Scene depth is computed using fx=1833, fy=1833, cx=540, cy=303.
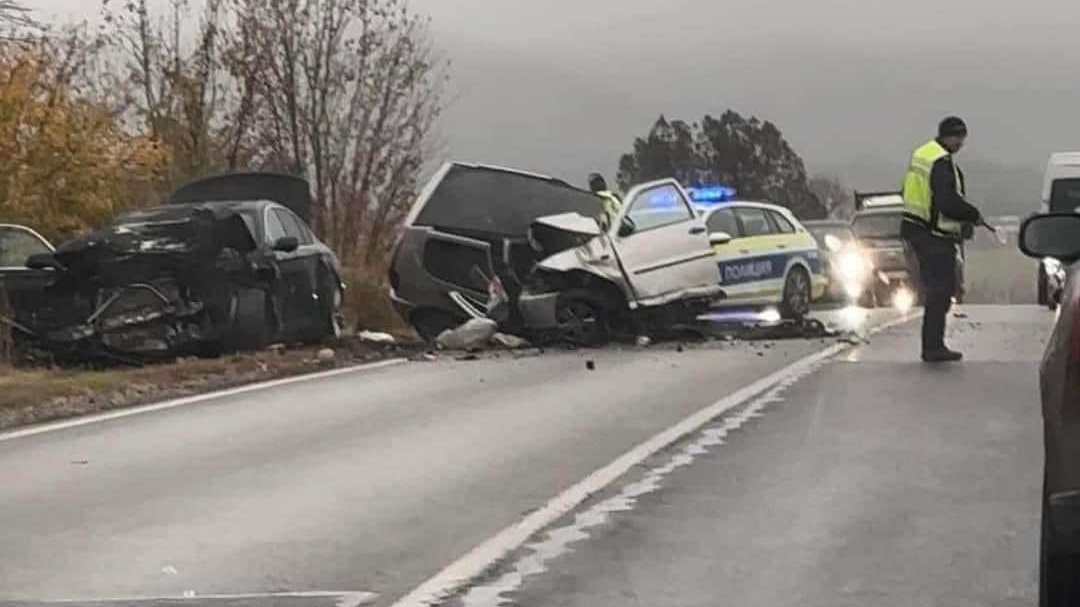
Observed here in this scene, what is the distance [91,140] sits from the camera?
2309cm

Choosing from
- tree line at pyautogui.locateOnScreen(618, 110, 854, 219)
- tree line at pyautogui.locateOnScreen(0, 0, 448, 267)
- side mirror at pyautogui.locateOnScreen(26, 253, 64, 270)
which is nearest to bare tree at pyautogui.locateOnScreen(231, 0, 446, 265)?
tree line at pyautogui.locateOnScreen(0, 0, 448, 267)

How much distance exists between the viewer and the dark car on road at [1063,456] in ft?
16.0

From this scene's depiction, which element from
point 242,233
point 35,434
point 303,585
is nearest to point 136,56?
point 242,233

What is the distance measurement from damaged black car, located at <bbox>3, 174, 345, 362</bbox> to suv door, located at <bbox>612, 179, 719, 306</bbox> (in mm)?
3477

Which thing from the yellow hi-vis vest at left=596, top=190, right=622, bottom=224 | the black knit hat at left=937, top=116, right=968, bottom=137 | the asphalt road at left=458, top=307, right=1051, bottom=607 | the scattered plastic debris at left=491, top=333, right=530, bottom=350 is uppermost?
the black knit hat at left=937, top=116, right=968, bottom=137

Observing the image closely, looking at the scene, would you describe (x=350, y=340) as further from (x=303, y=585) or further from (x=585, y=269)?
(x=303, y=585)

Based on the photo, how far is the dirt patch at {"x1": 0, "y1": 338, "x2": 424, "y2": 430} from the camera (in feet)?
43.2

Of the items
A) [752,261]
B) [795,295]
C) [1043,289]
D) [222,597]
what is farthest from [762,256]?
[222,597]

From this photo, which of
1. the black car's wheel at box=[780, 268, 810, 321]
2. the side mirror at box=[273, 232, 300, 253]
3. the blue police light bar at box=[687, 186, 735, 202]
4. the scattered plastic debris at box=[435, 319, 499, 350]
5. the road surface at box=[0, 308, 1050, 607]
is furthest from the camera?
the blue police light bar at box=[687, 186, 735, 202]

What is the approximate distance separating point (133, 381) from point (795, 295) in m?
10.1

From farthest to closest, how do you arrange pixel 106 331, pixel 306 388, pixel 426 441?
pixel 106 331 → pixel 306 388 → pixel 426 441

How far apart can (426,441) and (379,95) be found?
20.0 meters

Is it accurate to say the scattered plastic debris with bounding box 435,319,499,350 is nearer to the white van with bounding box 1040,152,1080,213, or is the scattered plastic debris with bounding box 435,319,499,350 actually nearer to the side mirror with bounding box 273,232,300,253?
the side mirror with bounding box 273,232,300,253

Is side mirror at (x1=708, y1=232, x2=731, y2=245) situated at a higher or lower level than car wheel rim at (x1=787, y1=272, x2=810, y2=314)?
higher
